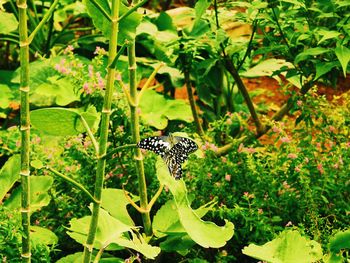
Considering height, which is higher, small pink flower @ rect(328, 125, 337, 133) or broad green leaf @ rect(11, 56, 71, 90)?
small pink flower @ rect(328, 125, 337, 133)

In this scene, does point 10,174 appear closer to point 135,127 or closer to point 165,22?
point 135,127

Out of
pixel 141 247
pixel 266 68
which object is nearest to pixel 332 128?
pixel 266 68

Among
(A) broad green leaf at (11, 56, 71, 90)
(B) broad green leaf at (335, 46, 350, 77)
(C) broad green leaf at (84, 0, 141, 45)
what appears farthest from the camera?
(A) broad green leaf at (11, 56, 71, 90)

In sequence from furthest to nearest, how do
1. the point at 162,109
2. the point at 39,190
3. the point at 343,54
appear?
the point at 162,109 → the point at 39,190 → the point at 343,54

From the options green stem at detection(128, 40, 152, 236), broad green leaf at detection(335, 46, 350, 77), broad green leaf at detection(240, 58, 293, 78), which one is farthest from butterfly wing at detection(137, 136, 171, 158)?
broad green leaf at detection(240, 58, 293, 78)

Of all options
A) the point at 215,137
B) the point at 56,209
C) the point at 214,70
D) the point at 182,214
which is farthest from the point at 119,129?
the point at 214,70

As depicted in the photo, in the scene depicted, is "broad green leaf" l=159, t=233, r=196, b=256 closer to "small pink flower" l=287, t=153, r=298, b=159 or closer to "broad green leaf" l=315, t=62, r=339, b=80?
"small pink flower" l=287, t=153, r=298, b=159

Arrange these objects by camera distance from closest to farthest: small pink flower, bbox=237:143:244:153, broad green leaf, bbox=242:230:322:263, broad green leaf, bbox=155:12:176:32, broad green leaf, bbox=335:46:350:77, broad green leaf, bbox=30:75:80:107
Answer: broad green leaf, bbox=242:230:322:263, broad green leaf, bbox=335:46:350:77, small pink flower, bbox=237:143:244:153, broad green leaf, bbox=30:75:80:107, broad green leaf, bbox=155:12:176:32
